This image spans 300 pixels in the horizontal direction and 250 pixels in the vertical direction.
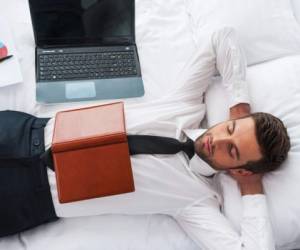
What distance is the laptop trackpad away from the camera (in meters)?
1.09

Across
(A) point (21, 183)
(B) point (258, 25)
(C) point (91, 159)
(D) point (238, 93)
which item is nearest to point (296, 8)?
(B) point (258, 25)

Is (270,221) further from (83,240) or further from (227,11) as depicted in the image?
(227,11)

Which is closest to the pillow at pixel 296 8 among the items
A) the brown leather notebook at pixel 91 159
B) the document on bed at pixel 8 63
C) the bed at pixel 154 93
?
the bed at pixel 154 93

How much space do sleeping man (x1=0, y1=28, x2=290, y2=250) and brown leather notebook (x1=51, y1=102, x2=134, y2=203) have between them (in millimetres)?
79

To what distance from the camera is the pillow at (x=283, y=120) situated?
949 millimetres

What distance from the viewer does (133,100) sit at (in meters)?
1.13

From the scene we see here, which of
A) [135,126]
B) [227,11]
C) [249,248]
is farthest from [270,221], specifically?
[227,11]

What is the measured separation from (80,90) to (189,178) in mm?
421

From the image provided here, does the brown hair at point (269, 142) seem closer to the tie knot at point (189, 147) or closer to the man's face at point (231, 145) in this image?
the man's face at point (231, 145)

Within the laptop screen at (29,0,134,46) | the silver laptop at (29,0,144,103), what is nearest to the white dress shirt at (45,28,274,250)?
the silver laptop at (29,0,144,103)

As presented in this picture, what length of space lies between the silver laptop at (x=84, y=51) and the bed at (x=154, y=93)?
4 centimetres

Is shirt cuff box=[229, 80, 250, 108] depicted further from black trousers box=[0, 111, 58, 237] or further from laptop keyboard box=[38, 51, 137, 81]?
black trousers box=[0, 111, 58, 237]

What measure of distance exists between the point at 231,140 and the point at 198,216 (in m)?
0.24

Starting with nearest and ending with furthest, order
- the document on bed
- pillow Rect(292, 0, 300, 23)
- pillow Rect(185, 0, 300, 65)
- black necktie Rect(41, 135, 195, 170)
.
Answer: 1. black necktie Rect(41, 135, 195, 170)
2. the document on bed
3. pillow Rect(185, 0, 300, 65)
4. pillow Rect(292, 0, 300, 23)
